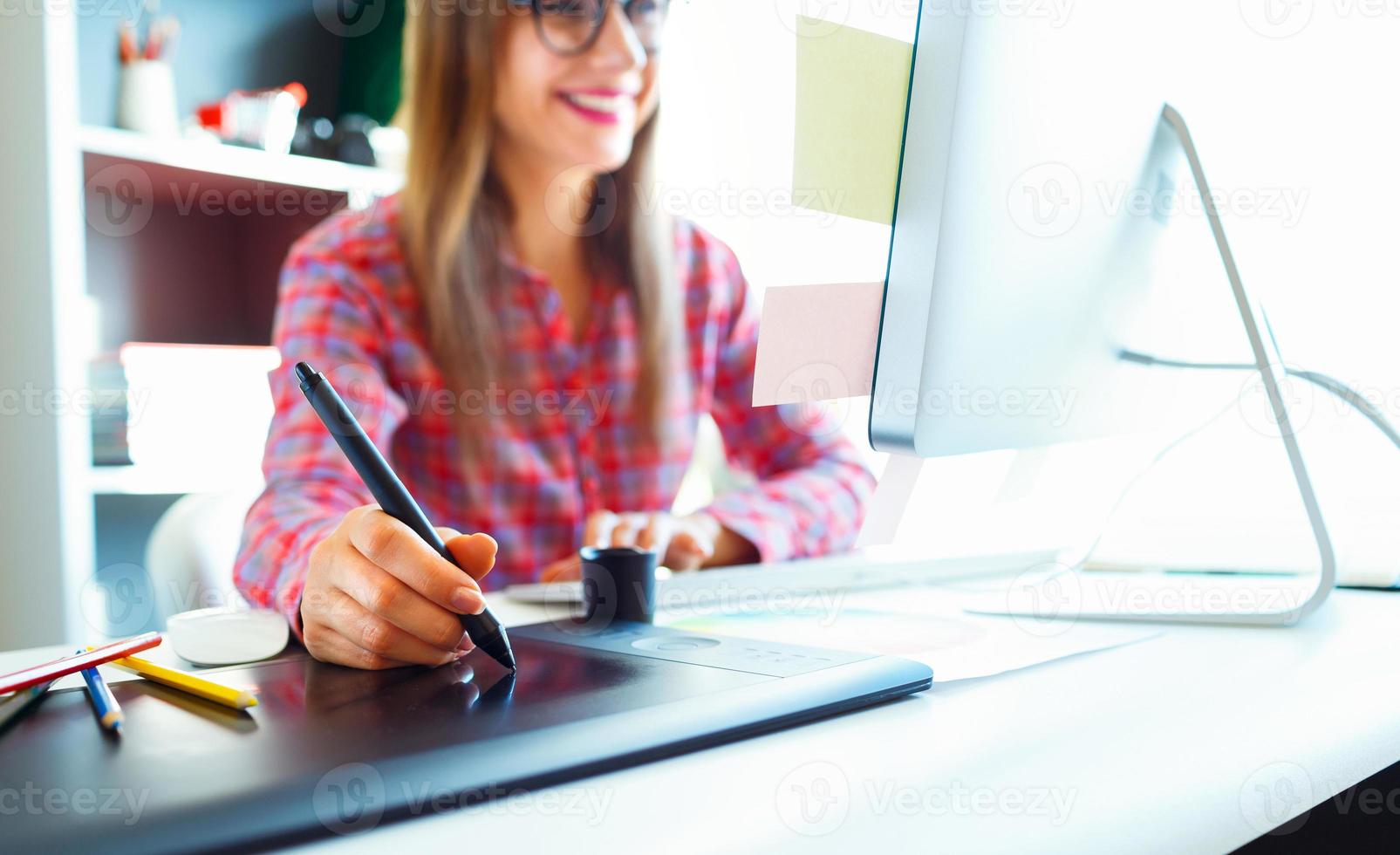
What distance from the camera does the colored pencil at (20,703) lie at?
1.12ft

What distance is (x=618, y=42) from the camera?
3.81 feet

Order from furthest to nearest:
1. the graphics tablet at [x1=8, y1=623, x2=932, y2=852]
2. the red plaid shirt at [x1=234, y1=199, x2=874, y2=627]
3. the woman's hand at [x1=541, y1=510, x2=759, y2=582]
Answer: the red plaid shirt at [x1=234, y1=199, x2=874, y2=627] → the woman's hand at [x1=541, y1=510, x2=759, y2=582] → the graphics tablet at [x1=8, y1=623, x2=932, y2=852]

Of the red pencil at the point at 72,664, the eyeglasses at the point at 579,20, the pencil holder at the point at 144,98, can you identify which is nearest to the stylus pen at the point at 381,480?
the red pencil at the point at 72,664

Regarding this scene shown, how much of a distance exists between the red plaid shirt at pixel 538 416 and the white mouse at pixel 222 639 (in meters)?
0.38

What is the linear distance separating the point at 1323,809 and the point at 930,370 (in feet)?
0.75

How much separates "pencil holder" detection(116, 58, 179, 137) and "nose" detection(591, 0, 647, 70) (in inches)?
37.6

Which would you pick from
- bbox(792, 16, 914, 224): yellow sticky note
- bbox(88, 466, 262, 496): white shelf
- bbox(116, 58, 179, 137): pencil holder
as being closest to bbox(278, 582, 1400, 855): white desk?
bbox(792, 16, 914, 224): yellow sticky note

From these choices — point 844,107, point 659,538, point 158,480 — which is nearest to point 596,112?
point 659,538

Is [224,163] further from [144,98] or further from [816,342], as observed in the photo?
[816,342]

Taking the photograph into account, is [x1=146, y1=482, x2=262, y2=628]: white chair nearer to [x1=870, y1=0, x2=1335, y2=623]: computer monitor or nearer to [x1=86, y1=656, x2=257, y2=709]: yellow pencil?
[x1=86, y1=656, x2=257, y2=709]: yellow pencil

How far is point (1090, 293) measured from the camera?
544 mm

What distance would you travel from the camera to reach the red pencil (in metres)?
0.35

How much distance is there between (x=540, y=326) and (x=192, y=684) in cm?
85

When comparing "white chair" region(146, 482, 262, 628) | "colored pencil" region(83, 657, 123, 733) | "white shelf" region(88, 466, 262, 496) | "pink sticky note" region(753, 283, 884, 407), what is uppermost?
"pink sticky note" region(753, 283, 884, 407)
